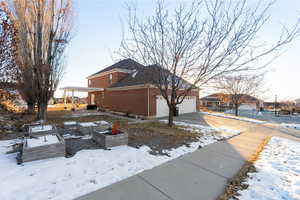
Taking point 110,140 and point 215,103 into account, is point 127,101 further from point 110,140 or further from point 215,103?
point 215,103

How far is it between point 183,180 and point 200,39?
18.2 feet

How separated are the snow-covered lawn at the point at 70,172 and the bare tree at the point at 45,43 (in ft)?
17.3

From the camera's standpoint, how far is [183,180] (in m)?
2.67

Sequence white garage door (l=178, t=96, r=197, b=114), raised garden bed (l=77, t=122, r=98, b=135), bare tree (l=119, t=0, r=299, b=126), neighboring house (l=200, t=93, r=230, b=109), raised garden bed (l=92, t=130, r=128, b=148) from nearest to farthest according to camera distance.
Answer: raised garden bed (l=92, t=130, r=128, b=148) < bare tree (l=119, t=0, r=299, b=126) < raised garden bed (l=77, t=122, r=98, b=135) < white garage door (l=178, t=96, r=197, b=114) < neighboring house (l=200, t=93, r=230, b=109)

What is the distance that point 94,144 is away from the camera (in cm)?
459

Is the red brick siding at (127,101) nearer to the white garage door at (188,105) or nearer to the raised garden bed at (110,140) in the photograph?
the white garage door at (188,105)

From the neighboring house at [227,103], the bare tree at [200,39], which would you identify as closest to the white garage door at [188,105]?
the neighboring house at [227,103]

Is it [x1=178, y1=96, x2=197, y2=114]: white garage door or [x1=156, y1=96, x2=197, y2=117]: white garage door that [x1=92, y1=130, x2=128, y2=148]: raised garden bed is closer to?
[x1=156, y1=96, x2=197, y2=117]: white garage door

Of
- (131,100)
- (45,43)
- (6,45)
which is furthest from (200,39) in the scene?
(45,43)

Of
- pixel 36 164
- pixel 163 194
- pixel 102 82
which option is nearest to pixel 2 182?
pixel 36 164

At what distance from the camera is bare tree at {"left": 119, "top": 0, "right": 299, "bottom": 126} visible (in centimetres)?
464

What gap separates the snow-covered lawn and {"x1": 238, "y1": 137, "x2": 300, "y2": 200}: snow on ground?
1.79m

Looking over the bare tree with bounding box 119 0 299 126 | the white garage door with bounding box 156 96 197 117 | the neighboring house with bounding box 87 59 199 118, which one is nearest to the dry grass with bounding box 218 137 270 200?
the bare tree with bounding box 119 0 299 126

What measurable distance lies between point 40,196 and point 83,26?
8908 mm
